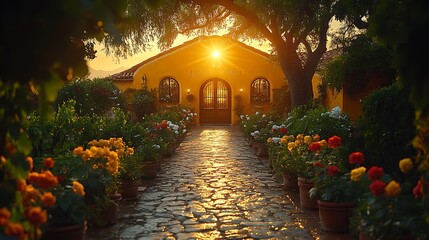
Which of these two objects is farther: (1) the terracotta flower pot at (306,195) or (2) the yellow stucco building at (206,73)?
(2) the yellow stucco building at (206,73)

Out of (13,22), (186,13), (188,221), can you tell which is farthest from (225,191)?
(186,13)

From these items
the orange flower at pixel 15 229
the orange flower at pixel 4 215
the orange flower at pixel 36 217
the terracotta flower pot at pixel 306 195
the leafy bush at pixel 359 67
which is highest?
the leafy bush at pixel 359 67

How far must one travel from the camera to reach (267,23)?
1630cm

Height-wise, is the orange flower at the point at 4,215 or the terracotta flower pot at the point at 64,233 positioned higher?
the orange flower at the point at 4,215

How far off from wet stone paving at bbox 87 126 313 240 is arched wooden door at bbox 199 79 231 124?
15893 millimetres

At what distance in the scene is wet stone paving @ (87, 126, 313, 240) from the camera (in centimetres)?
→ 583

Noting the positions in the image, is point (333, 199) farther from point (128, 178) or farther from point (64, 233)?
point (128, 178)

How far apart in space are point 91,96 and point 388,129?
14.8 meters

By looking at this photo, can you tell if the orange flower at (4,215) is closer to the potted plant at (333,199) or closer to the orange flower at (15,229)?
the orange flower at (15,229)

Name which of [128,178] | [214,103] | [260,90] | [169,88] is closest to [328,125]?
[128,178]

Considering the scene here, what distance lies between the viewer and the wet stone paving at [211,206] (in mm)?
5832

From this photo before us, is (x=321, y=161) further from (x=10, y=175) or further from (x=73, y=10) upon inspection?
(x=73, y=10)

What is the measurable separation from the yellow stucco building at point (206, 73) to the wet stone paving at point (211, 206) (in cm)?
1559

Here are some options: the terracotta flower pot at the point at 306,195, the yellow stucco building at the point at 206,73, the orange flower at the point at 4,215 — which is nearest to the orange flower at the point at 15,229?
the orange flower at the point at 4,215
